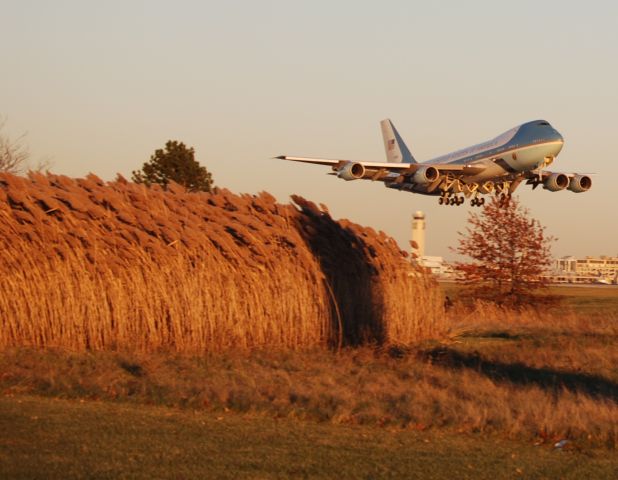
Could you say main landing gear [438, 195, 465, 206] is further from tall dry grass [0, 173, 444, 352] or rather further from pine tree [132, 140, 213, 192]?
tall dry grass [0, 173, 444, 352]

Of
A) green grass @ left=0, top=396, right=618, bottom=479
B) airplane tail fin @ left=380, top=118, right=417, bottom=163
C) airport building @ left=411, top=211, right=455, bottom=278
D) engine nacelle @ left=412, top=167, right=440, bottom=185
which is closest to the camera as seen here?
green grass @ left=0, top=396, right=618, bottom=479

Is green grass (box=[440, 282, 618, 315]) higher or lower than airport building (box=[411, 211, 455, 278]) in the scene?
lower

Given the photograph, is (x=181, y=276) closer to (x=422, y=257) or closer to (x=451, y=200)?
(x=422, y=257)

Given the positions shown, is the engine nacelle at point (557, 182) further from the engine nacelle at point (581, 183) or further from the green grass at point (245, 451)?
the green grass at point (245, 451)

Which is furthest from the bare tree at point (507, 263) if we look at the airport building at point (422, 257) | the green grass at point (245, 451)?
the green grass at point (245, 451)

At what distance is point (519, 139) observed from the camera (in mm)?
44594

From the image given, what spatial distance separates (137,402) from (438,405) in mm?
3775

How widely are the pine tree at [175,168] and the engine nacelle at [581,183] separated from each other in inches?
617

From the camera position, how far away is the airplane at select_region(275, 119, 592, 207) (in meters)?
43.9

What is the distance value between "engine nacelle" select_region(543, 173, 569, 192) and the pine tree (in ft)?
48.3

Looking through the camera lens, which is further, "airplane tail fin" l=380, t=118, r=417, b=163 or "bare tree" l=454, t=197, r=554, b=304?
"airplane tail fin" l=380, t=118, r=417, b=163

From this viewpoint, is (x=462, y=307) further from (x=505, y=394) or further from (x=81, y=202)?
(x=505, y=394)

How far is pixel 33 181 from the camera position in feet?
68.7

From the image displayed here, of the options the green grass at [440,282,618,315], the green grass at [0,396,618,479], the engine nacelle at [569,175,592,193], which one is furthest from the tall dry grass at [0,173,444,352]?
the engine nacelle at [569,175,592,193]
